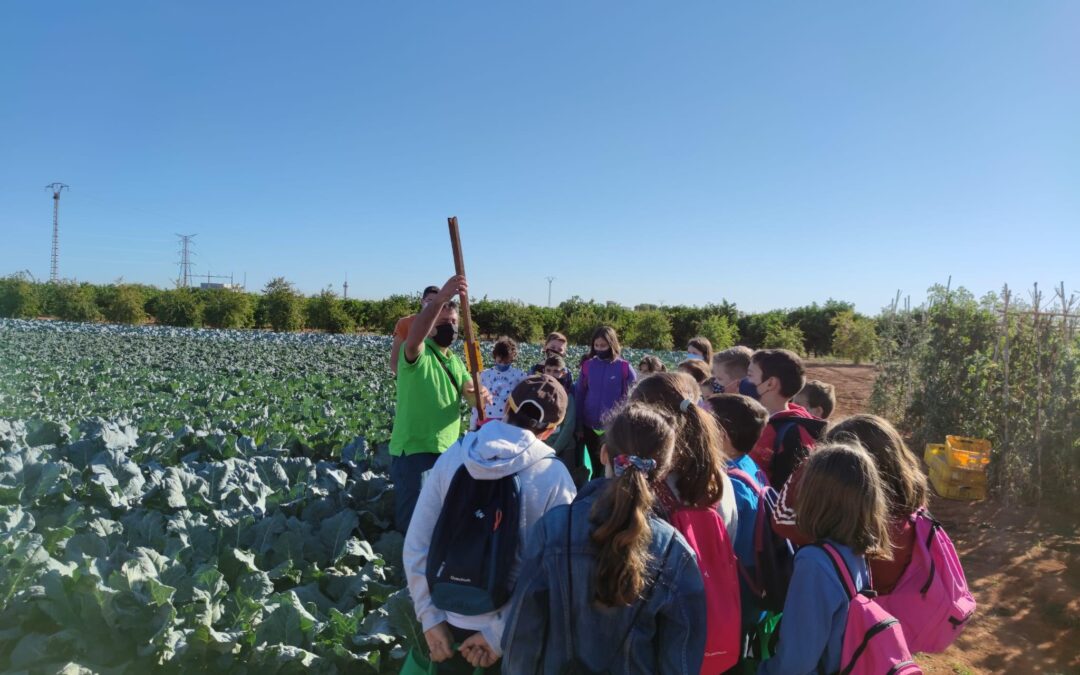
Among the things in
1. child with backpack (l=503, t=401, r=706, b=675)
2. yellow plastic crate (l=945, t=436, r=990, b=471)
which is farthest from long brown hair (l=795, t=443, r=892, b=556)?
yellow plastic crate (l=945, t=436, r=990, b=471)

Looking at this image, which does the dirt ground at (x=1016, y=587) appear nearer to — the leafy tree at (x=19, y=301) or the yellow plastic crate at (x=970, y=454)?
the yellow plastic crate at (x=970, y=454)

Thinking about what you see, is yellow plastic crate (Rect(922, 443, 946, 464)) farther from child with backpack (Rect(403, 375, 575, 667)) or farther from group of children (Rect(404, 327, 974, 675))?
child with backpack (Rect(403, 375, 575, 667))

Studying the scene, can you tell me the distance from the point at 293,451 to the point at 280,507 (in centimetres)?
220

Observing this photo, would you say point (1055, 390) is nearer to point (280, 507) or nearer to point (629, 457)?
point (629, 457)

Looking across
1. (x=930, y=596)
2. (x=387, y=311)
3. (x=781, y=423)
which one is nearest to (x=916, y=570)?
(x=930, y=596)

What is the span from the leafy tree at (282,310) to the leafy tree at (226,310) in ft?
3.28

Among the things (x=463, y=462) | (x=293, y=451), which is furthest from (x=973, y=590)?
(x=293, y=451)

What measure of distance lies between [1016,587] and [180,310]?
3403 cm

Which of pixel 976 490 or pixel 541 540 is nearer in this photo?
pixel 541 540

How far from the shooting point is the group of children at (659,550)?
64.9 inches

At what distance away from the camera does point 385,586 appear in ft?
10.2

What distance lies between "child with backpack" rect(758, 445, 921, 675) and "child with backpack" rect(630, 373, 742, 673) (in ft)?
0.53

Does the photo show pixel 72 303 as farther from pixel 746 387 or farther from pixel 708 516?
pixel 708 516

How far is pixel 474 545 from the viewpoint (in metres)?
1.91
